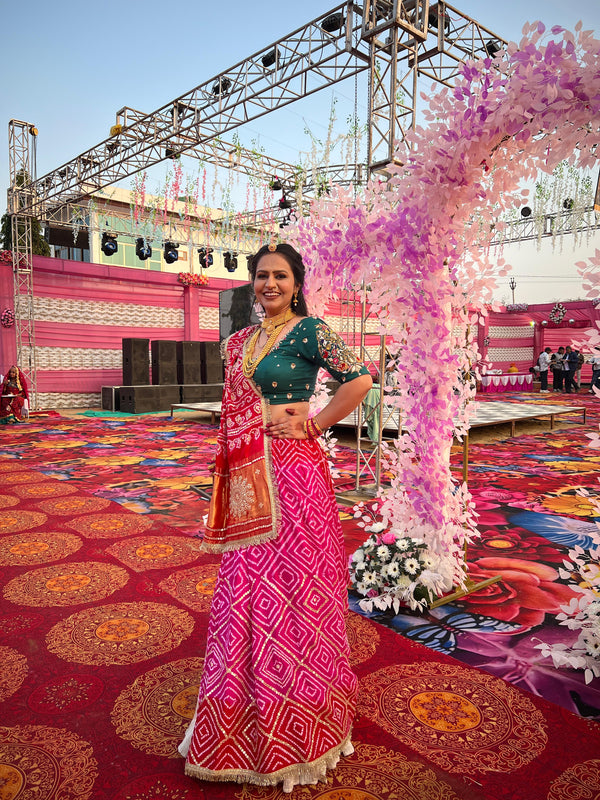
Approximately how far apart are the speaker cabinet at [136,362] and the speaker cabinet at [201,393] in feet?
2.72

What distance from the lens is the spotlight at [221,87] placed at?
804 cm

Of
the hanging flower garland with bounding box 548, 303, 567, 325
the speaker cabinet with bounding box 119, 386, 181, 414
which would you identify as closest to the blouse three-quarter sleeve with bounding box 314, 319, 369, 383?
the speaker cabinet with bounding box 119, 386, 181, 414

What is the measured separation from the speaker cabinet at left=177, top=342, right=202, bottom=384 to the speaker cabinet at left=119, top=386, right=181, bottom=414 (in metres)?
0.44

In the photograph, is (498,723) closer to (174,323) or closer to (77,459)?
(77,459)

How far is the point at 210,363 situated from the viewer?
1208 cm

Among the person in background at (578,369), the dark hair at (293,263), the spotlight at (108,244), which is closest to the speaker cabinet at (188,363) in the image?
the spotlight at (108,244)

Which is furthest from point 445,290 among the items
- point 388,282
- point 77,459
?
point 77,459

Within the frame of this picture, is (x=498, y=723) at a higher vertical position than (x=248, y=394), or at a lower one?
lower

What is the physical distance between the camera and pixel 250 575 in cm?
150

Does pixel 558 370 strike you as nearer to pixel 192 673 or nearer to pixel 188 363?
pixel 188 363

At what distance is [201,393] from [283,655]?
34.2ft

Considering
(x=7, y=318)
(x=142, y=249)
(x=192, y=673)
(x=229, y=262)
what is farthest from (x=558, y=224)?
(x=192, y=673)

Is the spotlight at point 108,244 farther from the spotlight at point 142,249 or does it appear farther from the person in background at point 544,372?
the person in background at point 544,372

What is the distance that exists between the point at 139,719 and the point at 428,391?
1.77m
